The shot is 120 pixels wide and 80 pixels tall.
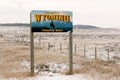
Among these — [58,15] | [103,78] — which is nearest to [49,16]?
[58,15]

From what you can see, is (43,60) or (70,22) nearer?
(70,22)

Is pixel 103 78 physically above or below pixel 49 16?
below

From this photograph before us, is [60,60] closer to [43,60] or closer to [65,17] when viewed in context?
[43,60]

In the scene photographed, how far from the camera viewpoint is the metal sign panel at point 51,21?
17922 millimetres

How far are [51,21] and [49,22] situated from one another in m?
0.10

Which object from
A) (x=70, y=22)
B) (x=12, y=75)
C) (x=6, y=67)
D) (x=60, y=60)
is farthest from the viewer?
(x=60, y=60)

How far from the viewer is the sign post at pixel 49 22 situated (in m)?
17.9

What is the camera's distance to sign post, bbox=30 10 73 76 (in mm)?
17891

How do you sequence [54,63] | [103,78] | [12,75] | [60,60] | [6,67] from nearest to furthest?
1. [103,78]
2. [12,75]
3. [6,67]
4. [54,63]
5. [60,60]

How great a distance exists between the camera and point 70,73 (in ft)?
59.2

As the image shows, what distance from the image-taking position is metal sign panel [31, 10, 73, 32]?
17922mm

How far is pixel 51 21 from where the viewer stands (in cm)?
1819

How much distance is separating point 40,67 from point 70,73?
466cm

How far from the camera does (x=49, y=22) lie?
1817cm
